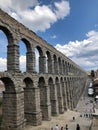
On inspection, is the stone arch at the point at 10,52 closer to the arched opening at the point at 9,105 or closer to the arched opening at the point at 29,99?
the arched opening at the point at 9,105

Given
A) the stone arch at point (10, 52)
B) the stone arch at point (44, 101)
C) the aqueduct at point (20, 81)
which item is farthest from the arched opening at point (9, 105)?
the stone arch at point (44, 101)

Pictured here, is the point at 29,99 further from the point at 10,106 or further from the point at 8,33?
the point at 8,33

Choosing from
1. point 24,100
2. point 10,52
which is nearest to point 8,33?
point 10,52

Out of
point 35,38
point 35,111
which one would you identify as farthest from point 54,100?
point 35,38

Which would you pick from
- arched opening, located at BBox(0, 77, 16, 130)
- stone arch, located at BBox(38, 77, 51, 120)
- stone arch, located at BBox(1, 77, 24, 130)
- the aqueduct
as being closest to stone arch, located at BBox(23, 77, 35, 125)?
the aqueduct

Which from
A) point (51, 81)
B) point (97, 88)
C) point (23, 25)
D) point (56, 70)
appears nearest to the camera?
point (23, 25)

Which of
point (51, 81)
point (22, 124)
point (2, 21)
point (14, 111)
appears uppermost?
point (2, 21)

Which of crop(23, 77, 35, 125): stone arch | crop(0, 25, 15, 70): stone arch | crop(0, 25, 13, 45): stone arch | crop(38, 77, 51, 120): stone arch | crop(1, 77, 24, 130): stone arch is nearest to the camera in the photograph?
crop(0, 25, 13, 45): stone arch

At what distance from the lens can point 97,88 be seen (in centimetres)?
6381

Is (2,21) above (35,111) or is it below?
above

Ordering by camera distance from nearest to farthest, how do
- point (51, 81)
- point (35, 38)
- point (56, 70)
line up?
point (35, 38)
point (51, 81)
point (56, 70)

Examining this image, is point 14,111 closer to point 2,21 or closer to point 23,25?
point 2,21

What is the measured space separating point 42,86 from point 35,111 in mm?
4797

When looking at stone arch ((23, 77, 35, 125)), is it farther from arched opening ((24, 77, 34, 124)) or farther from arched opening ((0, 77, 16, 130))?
arched opening ((0, 77, 16, 130))
